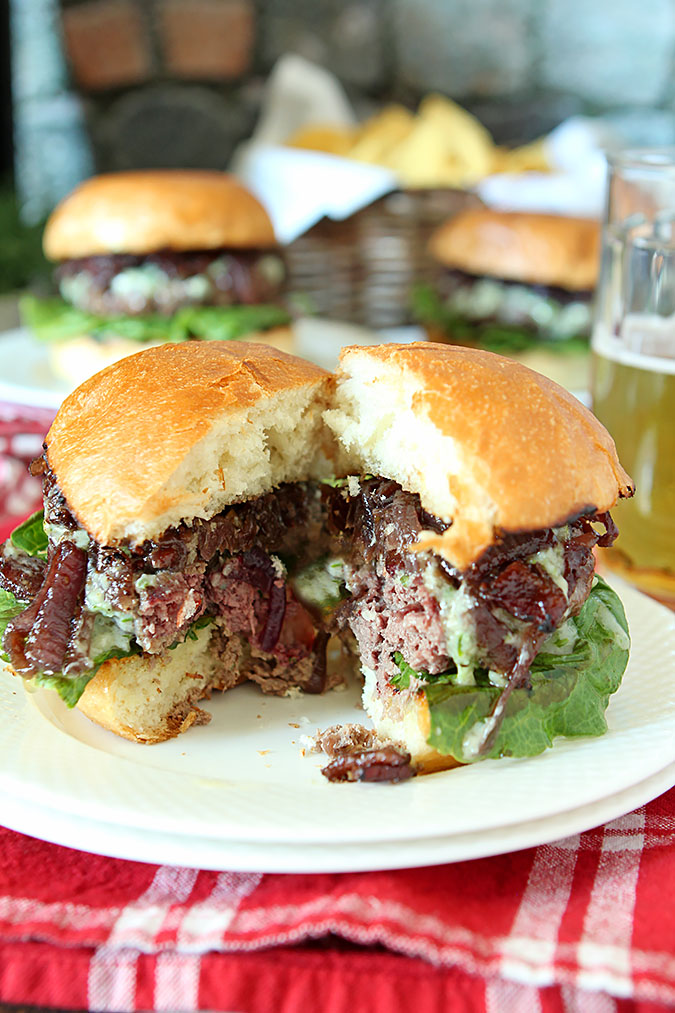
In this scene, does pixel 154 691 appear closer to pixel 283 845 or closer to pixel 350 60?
pixel 283 845

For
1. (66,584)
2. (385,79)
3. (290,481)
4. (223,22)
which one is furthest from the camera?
(385,79)

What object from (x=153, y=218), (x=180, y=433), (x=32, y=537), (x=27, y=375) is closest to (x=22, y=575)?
(x=32, y=537)

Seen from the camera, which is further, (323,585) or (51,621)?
(323,585)

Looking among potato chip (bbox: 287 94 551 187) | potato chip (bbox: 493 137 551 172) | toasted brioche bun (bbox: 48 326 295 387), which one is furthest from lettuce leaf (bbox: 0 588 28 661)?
potato chip (bbox: 493 137 551 172)

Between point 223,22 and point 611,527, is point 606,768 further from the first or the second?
point 223,22

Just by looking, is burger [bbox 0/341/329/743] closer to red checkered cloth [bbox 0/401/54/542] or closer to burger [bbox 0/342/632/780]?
burger [bbox 0/342/632/780]

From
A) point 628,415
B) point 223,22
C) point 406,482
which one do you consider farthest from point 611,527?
point 223,22

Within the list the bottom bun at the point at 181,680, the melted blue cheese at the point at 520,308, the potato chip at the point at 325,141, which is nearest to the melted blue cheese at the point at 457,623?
the bottom bun at the point at 181,680
